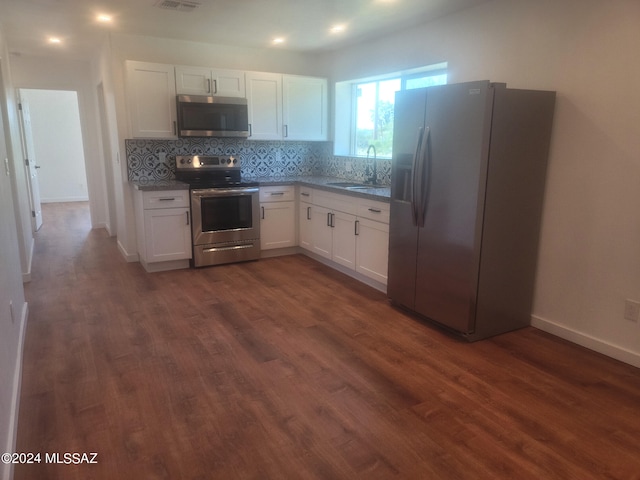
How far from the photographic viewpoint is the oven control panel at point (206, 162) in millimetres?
5024

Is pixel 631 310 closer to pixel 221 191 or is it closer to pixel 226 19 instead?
pixel 221 191

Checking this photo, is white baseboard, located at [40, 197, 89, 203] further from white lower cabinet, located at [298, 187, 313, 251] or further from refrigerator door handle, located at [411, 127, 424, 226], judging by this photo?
refrigerator door handle, located at [411, 127, 424, 226]

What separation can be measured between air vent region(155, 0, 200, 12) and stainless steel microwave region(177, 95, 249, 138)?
1074 millimetres

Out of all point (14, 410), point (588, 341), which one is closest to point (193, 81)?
point (14, 410)

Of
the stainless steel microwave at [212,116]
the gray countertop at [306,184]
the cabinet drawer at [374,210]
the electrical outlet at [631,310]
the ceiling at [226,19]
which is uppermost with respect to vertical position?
the ceiling at [226,19]

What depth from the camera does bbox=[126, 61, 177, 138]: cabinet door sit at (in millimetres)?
4469

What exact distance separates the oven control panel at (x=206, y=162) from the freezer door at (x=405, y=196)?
2452 mm

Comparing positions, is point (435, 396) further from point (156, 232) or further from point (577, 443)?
point (156, 232)

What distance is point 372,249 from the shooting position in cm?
408

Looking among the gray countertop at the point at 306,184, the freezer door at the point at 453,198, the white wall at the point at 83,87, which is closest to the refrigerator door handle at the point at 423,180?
the freezer door at the point at 453,198

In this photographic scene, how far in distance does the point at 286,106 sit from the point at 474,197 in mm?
3110

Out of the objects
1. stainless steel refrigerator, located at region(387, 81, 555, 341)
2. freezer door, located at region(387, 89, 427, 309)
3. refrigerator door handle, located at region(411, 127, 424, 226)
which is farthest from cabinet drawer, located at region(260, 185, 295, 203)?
refrigerator door handle, located at region(411, 127, 424, 226)

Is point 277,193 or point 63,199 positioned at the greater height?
point 277,193

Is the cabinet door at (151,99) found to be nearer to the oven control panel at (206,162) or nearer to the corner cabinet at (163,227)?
the oven control panel at (206,162)
